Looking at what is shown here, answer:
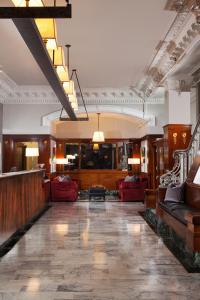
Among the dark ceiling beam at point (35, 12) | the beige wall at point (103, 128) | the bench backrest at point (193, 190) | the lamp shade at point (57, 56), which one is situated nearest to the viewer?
the dark ceiling beam at point (35, 12)

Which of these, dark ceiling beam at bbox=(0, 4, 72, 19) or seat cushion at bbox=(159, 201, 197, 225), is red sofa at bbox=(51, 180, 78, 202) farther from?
dark ceiling beam at bbox=(0, 4, 72, 19)

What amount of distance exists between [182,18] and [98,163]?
1041 centimetres

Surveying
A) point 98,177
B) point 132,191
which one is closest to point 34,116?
point 132,191

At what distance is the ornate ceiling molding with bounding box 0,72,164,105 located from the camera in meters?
11.9

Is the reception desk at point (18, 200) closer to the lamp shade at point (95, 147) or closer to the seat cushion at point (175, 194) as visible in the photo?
the seat cushion at point (175, 194)

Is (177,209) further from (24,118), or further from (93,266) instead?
(24,118)

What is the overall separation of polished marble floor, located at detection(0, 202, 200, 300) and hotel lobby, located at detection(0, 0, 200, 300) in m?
0.01

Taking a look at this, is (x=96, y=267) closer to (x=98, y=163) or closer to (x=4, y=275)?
(x=4, y=275)

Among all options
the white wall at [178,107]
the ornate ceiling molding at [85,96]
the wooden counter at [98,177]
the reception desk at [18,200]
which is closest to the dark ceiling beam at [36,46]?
the reception desk at [18,200]

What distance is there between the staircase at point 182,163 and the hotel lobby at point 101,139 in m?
0.03

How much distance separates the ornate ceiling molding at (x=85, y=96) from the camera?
11891mm

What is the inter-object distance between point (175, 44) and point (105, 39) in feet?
4.81

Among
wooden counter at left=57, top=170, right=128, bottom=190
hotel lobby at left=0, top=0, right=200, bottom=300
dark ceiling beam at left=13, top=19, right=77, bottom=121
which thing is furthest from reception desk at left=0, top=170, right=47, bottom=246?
wooden counter at left=57, top=170, right=128, bottom=190

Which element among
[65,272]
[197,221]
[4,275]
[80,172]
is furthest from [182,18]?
[80,172]
